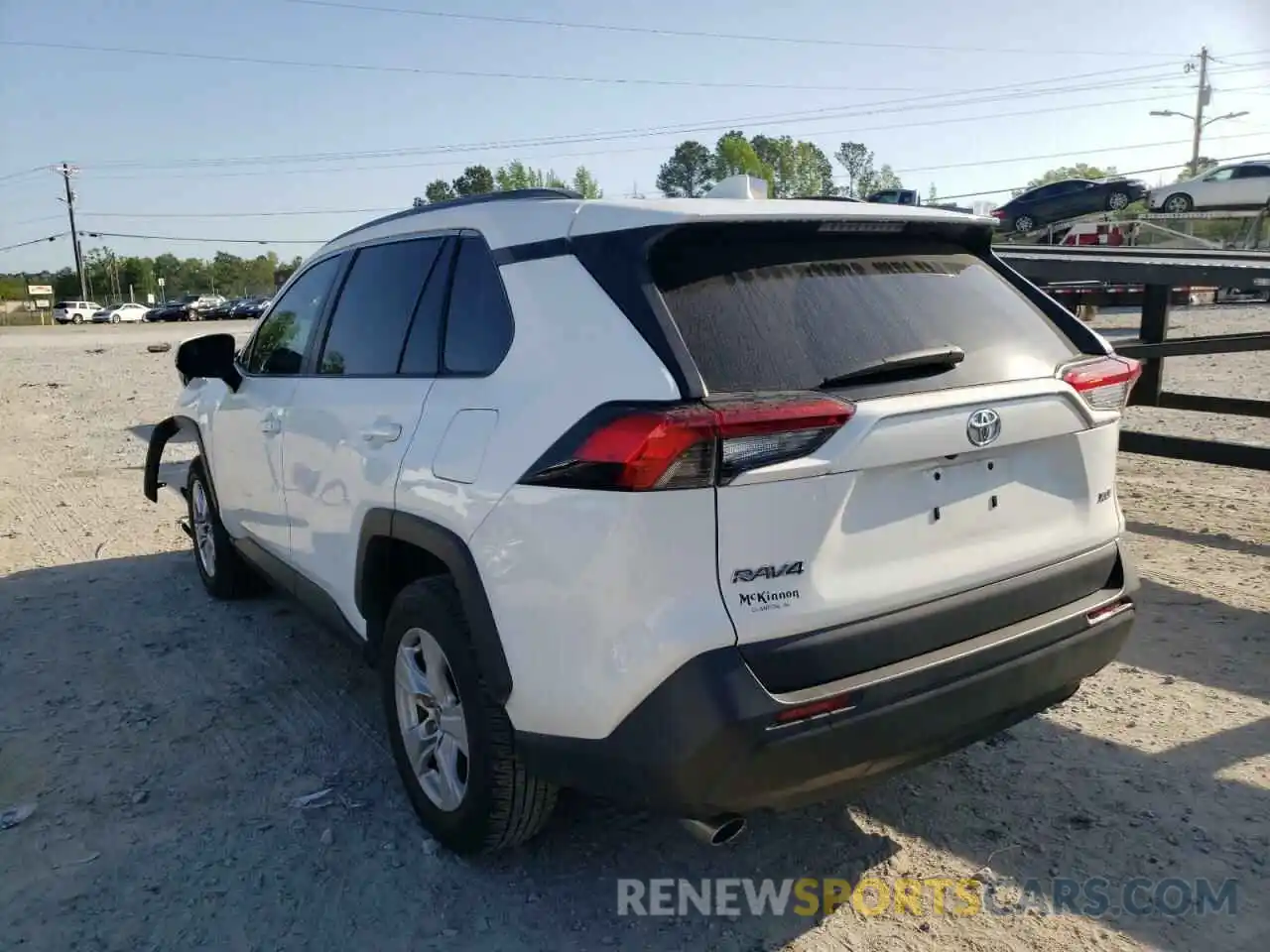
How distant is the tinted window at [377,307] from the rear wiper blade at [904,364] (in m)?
1.53

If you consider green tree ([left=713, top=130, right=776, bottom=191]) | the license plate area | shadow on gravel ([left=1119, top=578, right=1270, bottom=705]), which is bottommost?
shadow on gravel ([left=1119, top=578, right=1270, bottom=705])

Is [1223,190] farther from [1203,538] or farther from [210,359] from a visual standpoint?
[210,359]

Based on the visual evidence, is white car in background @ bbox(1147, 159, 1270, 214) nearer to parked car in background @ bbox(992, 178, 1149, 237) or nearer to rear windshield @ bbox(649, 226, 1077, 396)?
parked car in background @ bbox(992, 178, 1149, 237)

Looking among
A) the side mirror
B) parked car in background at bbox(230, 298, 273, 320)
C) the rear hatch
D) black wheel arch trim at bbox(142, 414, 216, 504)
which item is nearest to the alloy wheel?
the rear hatch

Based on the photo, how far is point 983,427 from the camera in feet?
8.08

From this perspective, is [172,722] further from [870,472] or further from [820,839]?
[870,472]

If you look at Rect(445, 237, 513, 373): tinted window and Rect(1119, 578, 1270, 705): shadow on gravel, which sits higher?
Rect(445, 237, 513, 373): tinted window

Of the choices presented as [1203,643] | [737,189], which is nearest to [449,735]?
[737,189]

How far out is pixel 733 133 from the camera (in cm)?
7856

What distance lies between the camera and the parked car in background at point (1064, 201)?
1136 inches

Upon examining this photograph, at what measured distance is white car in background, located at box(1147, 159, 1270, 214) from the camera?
1169 inches

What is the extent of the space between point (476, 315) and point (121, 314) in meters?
71.1

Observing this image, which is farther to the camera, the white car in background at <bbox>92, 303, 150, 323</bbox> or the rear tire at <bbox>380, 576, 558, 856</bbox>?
the white car in background at <bbox>92, 303, 150, 323</bbox>

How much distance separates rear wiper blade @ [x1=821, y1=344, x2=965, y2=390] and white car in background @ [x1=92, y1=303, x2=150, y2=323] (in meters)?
71.0
